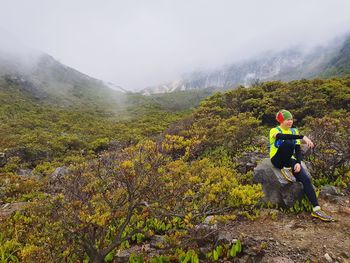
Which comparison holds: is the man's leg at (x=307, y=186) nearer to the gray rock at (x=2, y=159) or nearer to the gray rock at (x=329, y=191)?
the gray rock at (x=329, y=191)

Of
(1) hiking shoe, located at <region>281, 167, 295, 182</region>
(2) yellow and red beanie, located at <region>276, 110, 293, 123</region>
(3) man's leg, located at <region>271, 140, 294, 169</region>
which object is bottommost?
(1) hiking shoe, located at <region>281, 167, 295, 182</region>

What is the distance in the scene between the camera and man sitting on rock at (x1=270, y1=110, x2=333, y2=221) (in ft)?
23.6

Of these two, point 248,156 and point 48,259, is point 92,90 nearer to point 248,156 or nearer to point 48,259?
point 248,156

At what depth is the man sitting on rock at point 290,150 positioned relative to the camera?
23.6 feet

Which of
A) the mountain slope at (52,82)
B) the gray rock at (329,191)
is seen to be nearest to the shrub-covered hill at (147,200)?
the gray rock at (329,191)

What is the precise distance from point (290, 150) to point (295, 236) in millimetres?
2014

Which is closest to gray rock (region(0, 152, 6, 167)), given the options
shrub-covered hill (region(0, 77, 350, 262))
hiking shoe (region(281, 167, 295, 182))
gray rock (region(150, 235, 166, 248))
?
shrub-covered hill (region(0, 77, 350, 262))

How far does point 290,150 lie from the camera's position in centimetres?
761

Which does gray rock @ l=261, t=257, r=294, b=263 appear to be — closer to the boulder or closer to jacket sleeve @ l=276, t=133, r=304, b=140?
the boulder

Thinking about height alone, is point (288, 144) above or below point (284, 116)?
below

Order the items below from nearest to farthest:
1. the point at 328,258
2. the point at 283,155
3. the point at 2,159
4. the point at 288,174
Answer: the point at 328,258, the point at 283,155, the point at 288,174, the point at 2,159

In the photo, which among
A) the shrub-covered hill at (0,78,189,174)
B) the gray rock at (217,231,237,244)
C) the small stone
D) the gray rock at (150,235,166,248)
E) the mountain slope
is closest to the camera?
the small stone

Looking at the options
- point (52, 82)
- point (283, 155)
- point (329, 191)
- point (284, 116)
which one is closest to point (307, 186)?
point (283, 155)

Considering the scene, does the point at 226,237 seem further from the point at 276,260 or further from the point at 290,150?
the point at 290,150
